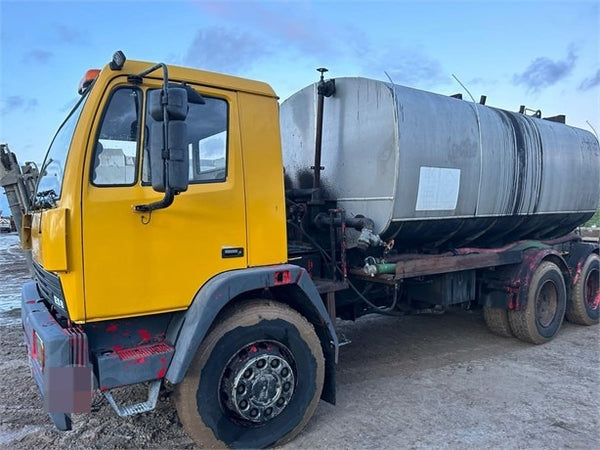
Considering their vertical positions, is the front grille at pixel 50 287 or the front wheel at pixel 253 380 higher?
the front grille at pixel 50 287

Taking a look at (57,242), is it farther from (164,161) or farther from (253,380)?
(253,380)

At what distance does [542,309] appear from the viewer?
6.29 meters

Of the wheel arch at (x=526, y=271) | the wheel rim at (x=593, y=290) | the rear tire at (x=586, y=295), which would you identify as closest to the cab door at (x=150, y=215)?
the wheel arch at (x=526, y=271)

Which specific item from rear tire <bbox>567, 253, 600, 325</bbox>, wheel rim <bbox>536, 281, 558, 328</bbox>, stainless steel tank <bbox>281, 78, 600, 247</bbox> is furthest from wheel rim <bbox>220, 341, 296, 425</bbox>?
rear tire <bbox>567, 253, 600, 325</bbox>

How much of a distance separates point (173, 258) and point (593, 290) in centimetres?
686

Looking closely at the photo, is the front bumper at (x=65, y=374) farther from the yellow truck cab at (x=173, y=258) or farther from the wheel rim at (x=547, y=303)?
the wheel rim at (x=547, y=303)

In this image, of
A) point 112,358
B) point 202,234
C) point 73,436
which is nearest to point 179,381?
point 112,358

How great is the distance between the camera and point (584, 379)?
488cm

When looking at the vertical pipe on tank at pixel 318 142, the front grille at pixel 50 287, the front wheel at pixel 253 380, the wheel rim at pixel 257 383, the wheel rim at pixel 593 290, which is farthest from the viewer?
the wheel rim at pixel 593 290

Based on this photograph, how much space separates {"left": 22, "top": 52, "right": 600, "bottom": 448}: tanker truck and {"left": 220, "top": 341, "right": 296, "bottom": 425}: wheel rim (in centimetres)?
1

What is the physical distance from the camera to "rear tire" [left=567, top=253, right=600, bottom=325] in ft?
22.5

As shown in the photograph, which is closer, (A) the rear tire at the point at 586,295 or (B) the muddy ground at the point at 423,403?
(B) the muddy ground at the point at 423,403

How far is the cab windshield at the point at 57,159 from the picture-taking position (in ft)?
10.2

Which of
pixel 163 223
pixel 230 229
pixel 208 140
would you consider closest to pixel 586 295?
pixel 230 229
